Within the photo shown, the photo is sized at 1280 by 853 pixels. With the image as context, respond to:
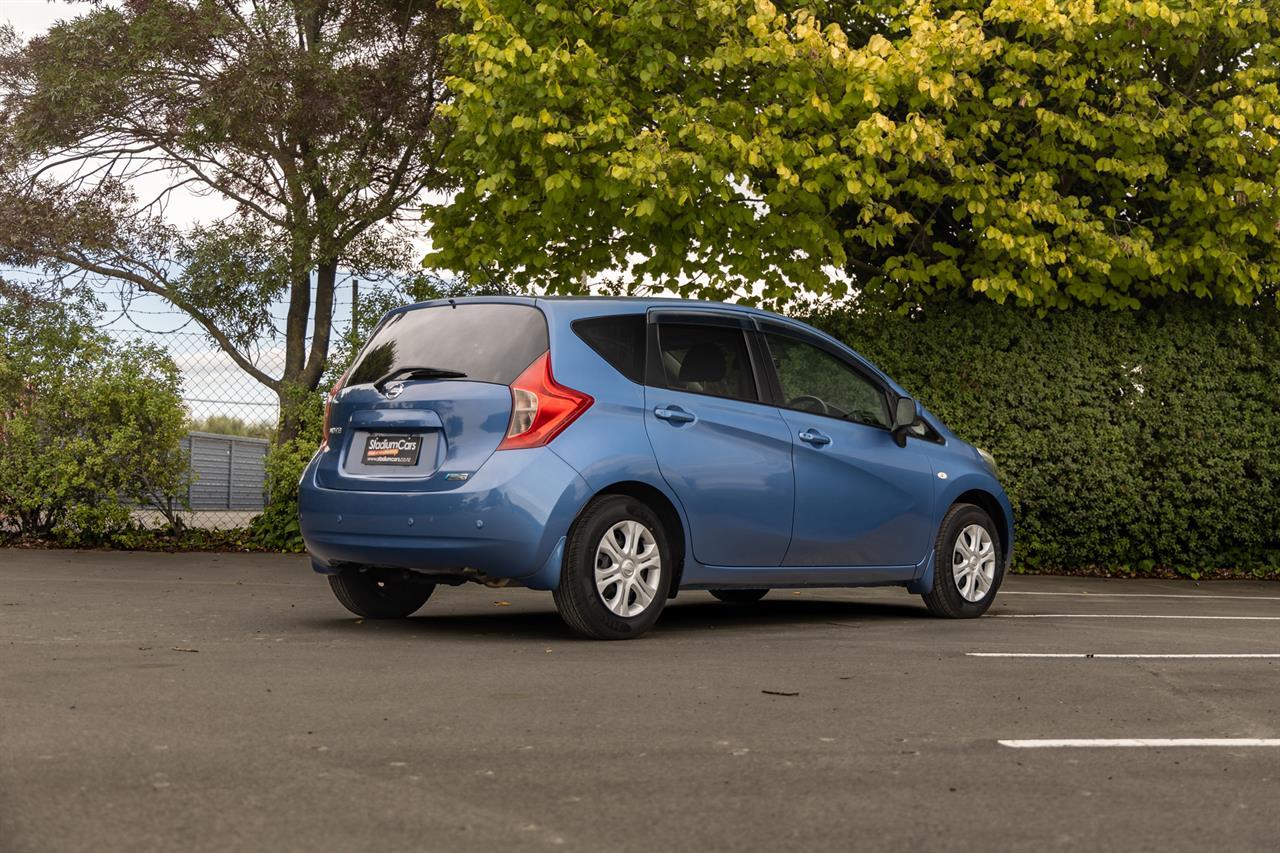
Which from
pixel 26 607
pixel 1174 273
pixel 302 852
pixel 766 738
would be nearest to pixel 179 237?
pixel 26 607

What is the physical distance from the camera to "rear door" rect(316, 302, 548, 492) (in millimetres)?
7707

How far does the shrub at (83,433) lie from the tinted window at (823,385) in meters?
7.33

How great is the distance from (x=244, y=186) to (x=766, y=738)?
41.3 feet

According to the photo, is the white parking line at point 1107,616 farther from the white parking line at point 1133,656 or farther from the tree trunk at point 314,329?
the tree trunk at point 314,329

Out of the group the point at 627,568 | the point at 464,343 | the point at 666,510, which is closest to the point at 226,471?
the point at 464,343

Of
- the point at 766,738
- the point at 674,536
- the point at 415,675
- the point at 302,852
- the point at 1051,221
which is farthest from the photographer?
the point at 1051,221

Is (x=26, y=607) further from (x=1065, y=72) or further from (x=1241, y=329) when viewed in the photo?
(x=1241, y=329)

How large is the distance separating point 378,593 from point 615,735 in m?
4.09

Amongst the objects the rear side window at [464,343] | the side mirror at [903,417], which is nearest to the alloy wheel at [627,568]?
the rear side window at [464,343]

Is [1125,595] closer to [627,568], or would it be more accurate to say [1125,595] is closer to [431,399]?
[627,568]

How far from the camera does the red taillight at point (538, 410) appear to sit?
25.0 feet

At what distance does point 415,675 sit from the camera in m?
6.55

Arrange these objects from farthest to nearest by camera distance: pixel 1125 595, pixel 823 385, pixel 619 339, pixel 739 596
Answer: pixel 1125 595
pixel 739 596
pixel 823 385
pixel 619 339

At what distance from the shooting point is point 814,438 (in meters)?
8.98
